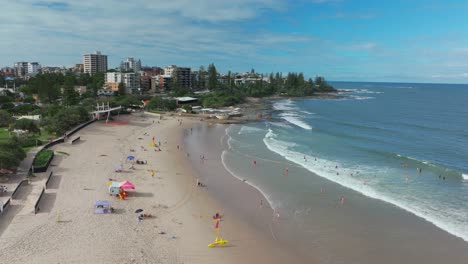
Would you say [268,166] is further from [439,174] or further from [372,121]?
[372,121]

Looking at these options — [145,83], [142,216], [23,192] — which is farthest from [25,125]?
[145,83]

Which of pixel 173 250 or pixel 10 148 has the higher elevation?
pixel 10 148

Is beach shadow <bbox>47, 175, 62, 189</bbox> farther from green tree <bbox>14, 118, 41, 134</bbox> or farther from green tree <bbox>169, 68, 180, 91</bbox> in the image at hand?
green tree <bbox>169, 68, 180, 91</bbox>

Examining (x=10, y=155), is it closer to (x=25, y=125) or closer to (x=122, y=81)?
(x=25, y=125)

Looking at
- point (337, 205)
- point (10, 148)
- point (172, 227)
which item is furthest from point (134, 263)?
point (10, 148)

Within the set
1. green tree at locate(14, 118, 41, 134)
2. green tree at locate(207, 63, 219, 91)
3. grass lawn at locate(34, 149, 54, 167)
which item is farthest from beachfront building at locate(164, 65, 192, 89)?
grass lawn at locate(34, 149, 54, 167)

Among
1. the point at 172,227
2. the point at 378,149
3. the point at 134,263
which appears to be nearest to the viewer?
the point at 134,263

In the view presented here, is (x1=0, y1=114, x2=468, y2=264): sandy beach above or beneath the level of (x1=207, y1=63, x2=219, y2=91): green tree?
beneath
